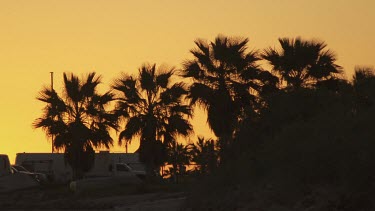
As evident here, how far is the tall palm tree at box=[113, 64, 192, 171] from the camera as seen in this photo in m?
50.3

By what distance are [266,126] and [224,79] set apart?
1830 cm

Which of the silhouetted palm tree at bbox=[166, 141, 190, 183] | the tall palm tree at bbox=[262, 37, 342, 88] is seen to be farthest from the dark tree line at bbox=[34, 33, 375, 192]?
the silhouetted palm tree at bbox=[166, 141, 190, 183]

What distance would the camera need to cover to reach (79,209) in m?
35.7

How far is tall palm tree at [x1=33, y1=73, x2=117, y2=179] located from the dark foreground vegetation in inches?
101

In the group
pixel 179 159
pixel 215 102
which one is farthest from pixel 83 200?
pixel 179 159

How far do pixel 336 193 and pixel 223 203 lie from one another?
13.5ft

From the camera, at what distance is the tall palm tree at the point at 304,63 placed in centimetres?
4353

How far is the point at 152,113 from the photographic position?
Answer: 166 ft

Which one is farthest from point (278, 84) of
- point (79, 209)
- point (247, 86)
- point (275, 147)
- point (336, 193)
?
point (336, 193)

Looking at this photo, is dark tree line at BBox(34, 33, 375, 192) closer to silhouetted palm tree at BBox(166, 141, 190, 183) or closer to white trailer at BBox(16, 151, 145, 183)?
white trailer at BBox(16, 151, 145, 183)

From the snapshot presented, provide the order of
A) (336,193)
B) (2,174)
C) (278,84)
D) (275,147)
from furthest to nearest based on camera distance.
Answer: (2,174) < (278,84) < (275,147) < (336,193)

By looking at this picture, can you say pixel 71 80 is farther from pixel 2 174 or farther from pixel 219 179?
pixel 219 179

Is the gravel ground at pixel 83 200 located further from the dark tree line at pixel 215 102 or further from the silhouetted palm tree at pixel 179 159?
the silhouetted palm tree at pixel 179 159

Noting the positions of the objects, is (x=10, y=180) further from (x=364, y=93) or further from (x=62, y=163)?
(x=364, y=93)
